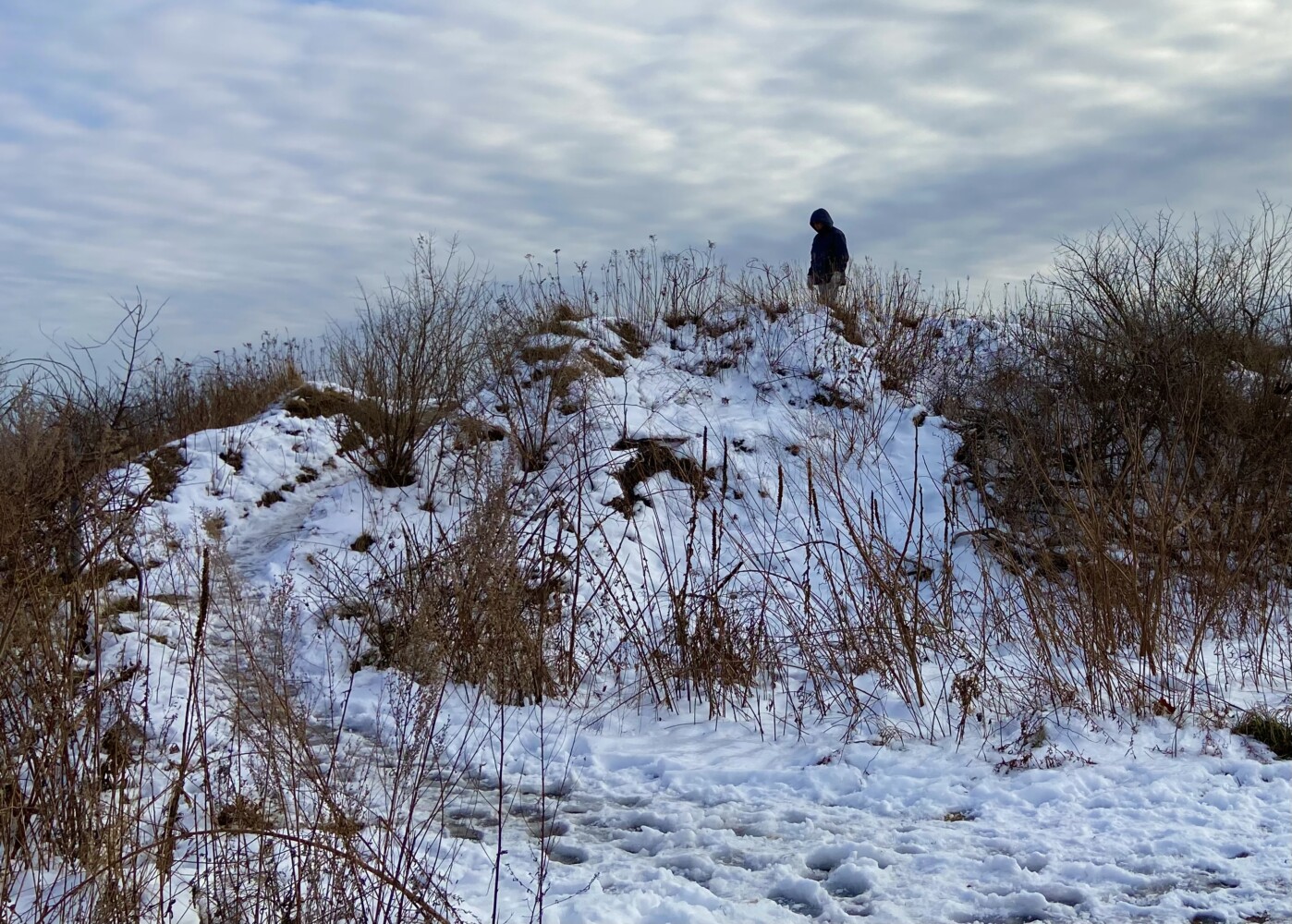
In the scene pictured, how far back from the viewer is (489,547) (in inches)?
235

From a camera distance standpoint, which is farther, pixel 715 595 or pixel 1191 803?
pixel 715 595

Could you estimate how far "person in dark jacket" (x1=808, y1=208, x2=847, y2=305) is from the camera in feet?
49.5

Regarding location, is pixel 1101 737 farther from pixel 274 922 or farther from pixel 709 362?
pixel 709 362

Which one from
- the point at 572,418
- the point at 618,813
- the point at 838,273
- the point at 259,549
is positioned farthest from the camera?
the point at 838,273

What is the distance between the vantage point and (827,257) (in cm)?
1524

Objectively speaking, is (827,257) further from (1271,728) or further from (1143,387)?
(1271,728)

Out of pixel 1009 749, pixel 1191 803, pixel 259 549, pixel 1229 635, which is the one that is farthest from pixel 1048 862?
pixel 259 549

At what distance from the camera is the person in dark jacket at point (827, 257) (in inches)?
595

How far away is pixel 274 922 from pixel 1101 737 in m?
3.79

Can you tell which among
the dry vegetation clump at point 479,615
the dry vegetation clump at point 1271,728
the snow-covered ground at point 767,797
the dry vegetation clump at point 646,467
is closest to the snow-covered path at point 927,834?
the snow-covered ground at point 767,797

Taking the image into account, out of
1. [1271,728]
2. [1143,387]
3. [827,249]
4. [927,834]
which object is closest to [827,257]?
[827,249]

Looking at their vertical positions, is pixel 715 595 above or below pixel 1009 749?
above

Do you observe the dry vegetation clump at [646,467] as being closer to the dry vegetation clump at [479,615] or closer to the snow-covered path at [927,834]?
the dry vegetation clump at [479,615]

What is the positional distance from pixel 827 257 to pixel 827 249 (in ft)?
0.40
